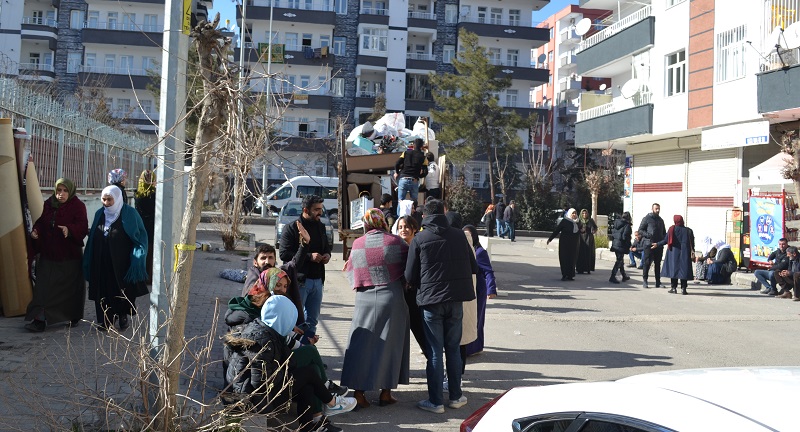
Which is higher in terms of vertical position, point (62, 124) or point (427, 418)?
point (62, 124)

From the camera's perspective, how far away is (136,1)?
2156 inches

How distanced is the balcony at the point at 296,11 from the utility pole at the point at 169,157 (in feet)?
169

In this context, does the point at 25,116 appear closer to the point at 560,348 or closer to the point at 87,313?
the point at 87,313

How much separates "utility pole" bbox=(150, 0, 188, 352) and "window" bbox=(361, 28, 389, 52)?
55.4m

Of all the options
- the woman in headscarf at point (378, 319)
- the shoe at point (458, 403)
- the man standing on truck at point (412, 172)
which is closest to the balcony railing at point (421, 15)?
the man standing on truck at point (412, 172)

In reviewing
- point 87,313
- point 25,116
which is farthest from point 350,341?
point 25,116

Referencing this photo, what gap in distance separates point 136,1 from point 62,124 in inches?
1776

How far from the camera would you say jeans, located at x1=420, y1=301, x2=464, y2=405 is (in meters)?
7.09

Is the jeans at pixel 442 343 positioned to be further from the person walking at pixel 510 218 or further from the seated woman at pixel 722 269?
the person walking at pixel 510 218

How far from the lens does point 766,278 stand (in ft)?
58.2

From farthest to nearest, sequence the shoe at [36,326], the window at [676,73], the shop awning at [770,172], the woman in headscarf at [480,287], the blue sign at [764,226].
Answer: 1. the window at [676,73]
2. the shop awning at [770,172]
3. the blue sign at [764,226]
4. the woman in headscarf at [480,287]
5. the shoe at [36,326]

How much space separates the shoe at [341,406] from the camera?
6.74 m

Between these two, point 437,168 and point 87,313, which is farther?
point 437,168

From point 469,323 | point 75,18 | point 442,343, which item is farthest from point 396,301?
point 75,18
